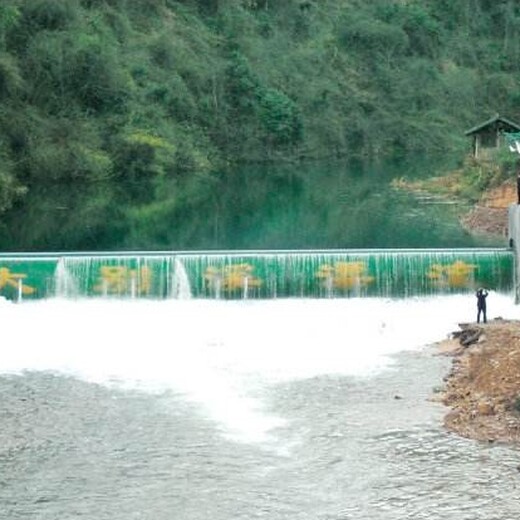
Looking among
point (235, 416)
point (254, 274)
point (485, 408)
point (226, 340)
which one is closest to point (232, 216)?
point (254, 274)

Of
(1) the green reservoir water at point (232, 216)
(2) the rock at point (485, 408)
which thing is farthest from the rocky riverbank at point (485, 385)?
(1) the green reservoir water at point (232, 216)

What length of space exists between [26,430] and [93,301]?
9.04m

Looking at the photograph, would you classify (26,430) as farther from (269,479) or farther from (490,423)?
(490,423)

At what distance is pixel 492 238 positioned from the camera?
34656 mm

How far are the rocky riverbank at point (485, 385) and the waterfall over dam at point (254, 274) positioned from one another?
15.7ft

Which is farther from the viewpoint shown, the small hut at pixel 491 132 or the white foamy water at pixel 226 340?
the small hut at pixel 491 132

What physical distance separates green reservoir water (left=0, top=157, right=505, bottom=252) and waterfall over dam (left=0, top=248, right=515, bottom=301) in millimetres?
7263

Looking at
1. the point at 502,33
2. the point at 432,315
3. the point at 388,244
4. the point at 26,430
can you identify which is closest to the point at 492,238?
the point at 388,244

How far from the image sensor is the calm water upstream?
13164mm

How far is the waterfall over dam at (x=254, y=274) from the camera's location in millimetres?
24891

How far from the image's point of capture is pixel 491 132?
44.8 m

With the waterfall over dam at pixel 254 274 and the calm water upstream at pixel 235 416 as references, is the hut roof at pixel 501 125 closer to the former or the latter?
the waterfall over dam at pixel 254 274

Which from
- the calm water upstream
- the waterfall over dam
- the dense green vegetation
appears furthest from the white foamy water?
the dense green vegetation

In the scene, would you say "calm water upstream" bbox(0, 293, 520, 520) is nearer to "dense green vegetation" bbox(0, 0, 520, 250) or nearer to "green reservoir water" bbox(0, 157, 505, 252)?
"green reservoir water" bbox(0, 157, 505, 252)
